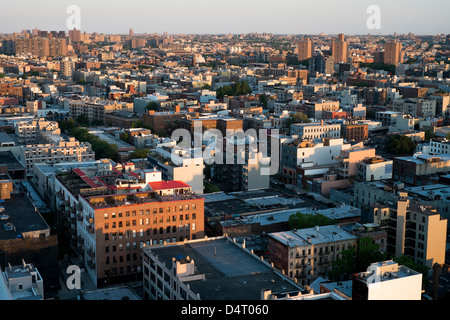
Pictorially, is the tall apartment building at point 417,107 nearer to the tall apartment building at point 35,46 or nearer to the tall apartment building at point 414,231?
the tall apartment building at point 414,231

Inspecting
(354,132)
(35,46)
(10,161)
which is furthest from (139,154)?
(35,46)

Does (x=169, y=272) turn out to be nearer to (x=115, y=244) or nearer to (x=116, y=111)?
(x=115, y=244)

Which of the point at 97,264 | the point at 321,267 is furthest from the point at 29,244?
the point at 321,267

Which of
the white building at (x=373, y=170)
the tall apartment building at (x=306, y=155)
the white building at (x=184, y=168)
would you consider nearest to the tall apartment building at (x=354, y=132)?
the tall apartment building at (x=306, y=155)

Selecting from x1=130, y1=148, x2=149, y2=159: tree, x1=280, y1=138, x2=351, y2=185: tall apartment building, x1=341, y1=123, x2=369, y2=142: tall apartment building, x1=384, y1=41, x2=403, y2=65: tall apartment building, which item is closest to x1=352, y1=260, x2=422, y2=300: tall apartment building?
x1=280, y1=138, x2=351, y2=185: tall apartment building

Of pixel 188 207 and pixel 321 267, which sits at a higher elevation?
pixel 188 207

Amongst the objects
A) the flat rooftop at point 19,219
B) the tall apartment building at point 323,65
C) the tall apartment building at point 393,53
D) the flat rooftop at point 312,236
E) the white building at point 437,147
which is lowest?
the flat rooftop at point 312,236
